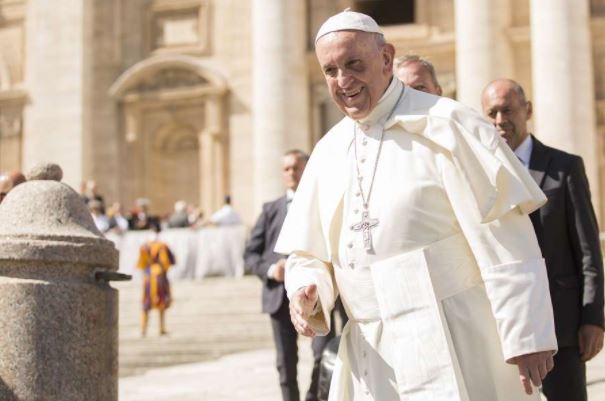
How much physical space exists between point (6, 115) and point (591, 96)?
1424 cm

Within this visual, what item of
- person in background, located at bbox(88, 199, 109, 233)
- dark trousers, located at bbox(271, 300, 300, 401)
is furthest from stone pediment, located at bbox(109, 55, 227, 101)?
dark trousers, located at bbox(271, 300, 300, 401)

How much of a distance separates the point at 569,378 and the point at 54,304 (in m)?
2.61

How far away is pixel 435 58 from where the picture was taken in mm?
22484

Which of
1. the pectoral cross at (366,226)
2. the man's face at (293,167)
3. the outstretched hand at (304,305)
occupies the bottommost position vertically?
the outstretched hand at (304,305)

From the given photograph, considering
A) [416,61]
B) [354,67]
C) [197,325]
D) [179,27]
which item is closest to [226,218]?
[197,325]

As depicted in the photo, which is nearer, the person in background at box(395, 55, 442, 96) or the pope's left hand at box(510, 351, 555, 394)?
the pope's left hand at box(510, 351, 555, 394)

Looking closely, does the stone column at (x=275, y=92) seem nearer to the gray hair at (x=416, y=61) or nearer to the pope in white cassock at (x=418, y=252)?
the gray hair at (x=416, y=61)

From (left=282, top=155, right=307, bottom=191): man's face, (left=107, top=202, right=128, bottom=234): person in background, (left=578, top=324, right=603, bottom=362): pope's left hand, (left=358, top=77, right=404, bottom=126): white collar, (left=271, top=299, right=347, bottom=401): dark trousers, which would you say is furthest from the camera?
(left=107, top=202, right=128, bottom=234): person in background

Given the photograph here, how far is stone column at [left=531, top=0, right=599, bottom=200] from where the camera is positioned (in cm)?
1952

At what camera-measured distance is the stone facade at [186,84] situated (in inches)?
860

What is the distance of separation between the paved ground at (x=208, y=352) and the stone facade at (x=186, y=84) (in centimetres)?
468

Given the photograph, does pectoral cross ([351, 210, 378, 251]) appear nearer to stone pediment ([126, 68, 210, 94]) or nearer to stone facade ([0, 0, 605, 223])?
stone facade ([0, 0, 605, 223])

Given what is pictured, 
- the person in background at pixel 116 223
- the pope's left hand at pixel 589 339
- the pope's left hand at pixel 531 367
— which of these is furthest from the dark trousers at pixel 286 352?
the person in background at pixel 116 223

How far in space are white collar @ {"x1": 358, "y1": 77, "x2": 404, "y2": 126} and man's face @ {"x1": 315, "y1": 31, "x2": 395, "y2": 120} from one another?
3cm
